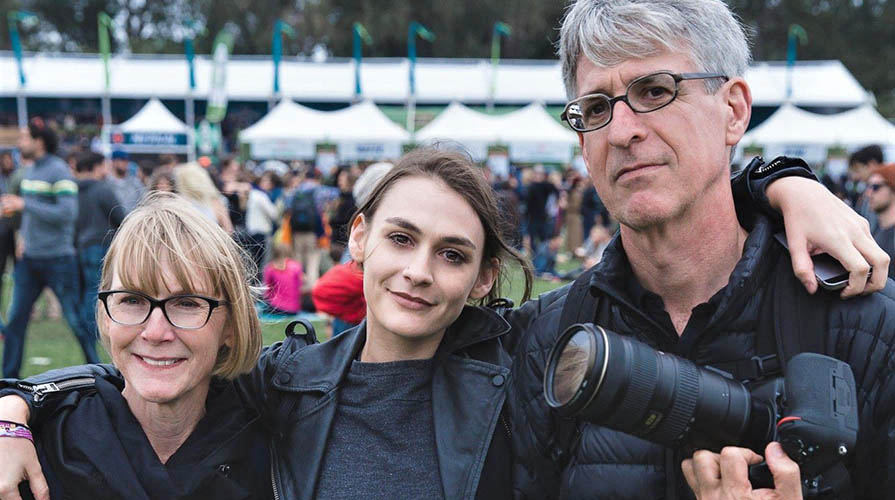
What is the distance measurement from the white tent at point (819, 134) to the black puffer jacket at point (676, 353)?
59.3ft

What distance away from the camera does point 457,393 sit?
2217 mm

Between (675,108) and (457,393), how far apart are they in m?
0.91

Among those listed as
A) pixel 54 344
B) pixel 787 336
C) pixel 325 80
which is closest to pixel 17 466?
pixel 787 336

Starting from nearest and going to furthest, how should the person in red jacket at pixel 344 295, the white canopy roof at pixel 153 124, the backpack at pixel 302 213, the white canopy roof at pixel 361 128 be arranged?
the person in red jacket at pixel 344 295, the backpack at pixel 302 213, the white canopy roof at pixel 361 128, the white canopy roof at pixel 153 124

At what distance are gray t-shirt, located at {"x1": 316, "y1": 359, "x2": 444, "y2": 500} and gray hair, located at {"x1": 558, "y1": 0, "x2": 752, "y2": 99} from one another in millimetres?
954

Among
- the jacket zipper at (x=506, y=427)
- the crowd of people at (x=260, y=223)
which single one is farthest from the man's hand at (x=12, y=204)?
the jacket zipper at (x=506, y=427)

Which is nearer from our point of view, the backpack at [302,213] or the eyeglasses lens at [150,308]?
the eyeglasses lens at [150,308]

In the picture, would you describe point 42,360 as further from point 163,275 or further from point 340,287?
point 163,275

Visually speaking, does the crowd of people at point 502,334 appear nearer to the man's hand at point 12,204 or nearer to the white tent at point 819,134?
the man's hand at point 12,204

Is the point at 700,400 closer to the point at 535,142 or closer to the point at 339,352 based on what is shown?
the point at 339,352

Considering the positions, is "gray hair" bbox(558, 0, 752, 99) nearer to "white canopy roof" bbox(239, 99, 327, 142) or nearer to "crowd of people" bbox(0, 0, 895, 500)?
"crowd of people" bbox(0, 0, 895, 500)

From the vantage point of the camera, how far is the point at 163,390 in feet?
6.79

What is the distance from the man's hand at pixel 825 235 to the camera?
1629mm

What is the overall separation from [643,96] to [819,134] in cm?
1906
